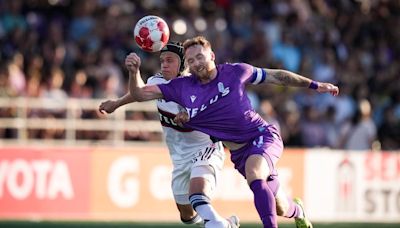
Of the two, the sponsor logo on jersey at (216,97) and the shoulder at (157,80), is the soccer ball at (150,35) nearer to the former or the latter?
the shoulder at (157,80)

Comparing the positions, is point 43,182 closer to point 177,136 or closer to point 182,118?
point 177,136

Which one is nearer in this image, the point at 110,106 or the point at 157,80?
the point at 110,106

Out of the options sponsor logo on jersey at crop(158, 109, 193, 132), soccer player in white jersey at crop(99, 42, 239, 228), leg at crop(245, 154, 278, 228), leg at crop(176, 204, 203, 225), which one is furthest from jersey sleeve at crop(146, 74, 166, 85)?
leg at crop(245, 154, 278, 228)

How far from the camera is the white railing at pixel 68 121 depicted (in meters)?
19.2

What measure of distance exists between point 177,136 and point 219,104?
1.22 m

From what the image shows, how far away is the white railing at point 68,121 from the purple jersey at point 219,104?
7097mm

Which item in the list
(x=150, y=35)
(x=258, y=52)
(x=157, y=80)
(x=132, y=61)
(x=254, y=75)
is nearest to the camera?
(x=132, y=61)

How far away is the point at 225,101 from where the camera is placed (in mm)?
12430

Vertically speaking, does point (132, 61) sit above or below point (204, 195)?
above

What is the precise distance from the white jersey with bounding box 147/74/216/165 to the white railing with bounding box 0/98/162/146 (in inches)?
238

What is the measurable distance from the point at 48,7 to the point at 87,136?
2.72 m

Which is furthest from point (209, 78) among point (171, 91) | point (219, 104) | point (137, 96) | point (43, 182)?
point (43, 182)

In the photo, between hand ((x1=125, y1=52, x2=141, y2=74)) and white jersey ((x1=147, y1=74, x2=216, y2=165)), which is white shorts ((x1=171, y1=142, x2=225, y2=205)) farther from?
hand ((x1=125, y1=52, x2=141, y2=74))

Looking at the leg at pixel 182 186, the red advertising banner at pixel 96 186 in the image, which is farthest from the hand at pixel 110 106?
the red advertising banner at pixel 96 186
